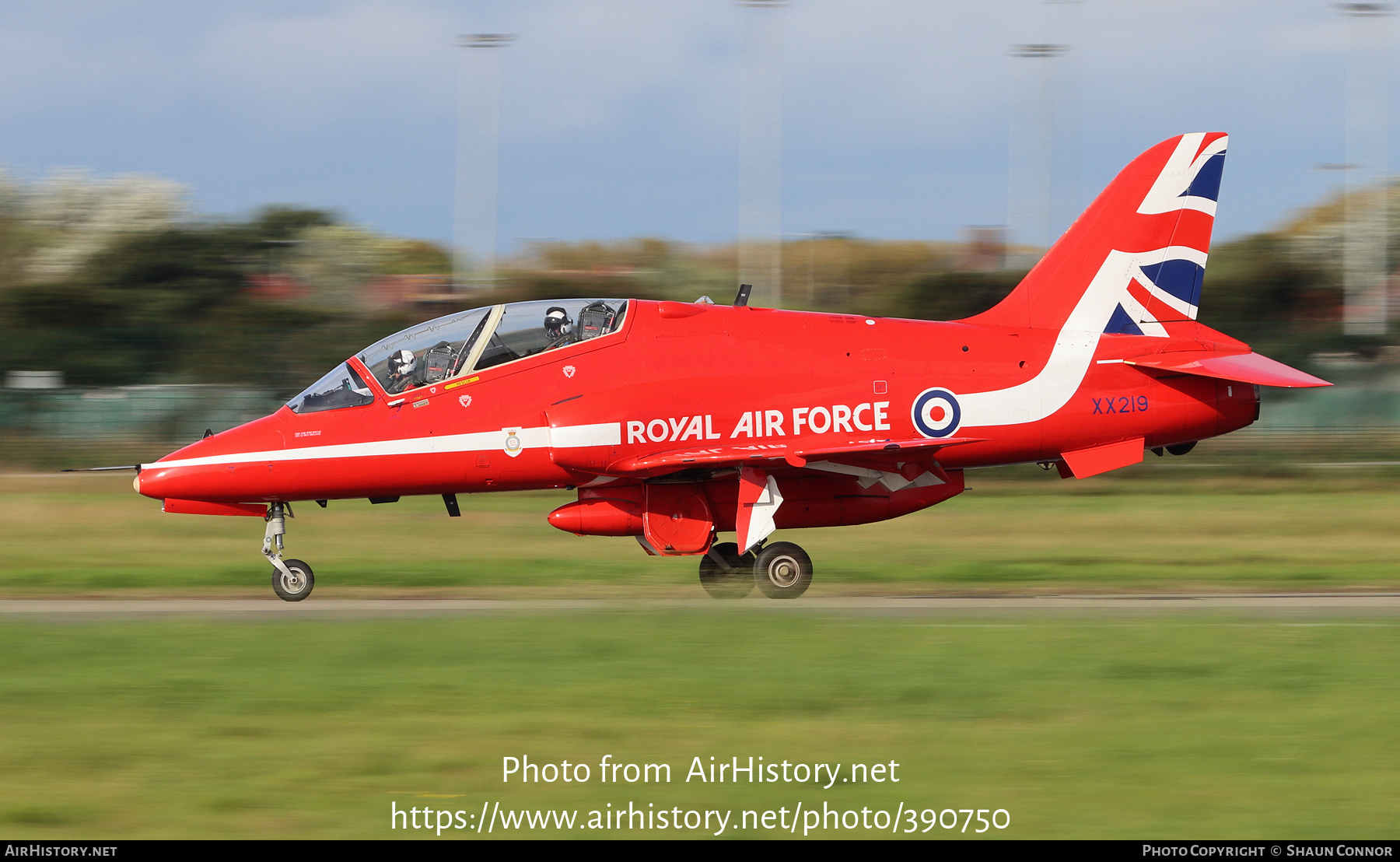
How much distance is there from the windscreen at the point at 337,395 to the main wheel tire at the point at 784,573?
4150 millimetres

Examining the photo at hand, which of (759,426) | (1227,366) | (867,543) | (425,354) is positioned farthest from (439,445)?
(1227,366)

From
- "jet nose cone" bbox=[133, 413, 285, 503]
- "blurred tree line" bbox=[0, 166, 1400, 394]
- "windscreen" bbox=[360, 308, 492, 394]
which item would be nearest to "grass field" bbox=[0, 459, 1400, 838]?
"jet nose cone" bbox=[133, 413, 285, 503]

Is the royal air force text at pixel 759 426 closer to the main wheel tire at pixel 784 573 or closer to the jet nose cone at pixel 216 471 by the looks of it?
the main wheel tire at pixel 784 573

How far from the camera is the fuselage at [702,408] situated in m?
13.6

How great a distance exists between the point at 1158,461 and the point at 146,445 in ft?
59.5

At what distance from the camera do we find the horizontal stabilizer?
1376cm

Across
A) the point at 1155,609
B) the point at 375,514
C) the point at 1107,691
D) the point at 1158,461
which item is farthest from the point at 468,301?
the point at 1107,691

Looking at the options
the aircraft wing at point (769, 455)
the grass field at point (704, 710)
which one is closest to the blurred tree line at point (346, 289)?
the grass field at point (704, 710)

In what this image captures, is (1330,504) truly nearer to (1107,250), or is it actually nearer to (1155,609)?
(1107,250)

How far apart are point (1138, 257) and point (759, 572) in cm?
530

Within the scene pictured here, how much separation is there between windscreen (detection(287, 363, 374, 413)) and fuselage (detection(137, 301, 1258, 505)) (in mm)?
85

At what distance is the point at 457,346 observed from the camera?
45.3ft

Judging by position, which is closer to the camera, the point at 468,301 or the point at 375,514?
the point at 375,514

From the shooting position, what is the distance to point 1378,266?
3850 cm
